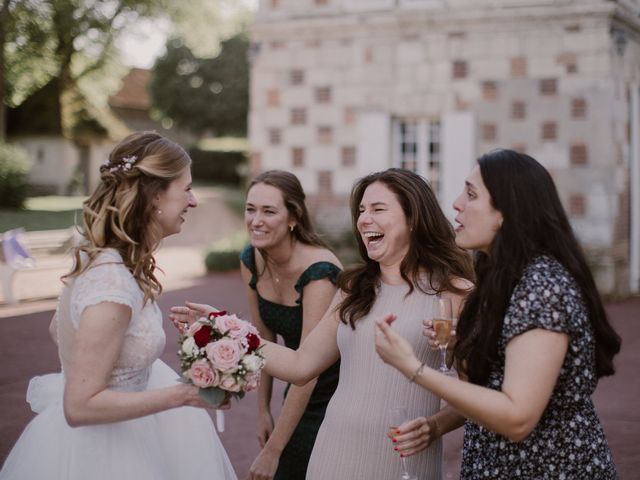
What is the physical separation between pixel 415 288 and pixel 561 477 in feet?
3.13

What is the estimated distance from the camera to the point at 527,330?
240 cm

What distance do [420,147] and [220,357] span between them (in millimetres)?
13385

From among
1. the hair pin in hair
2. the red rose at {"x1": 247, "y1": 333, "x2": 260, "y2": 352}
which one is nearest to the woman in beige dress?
the red rose at {"x1": 247, "y1": 333, "x2": 260, "y2": 352}

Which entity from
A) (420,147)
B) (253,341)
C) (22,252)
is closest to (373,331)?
(253,341)

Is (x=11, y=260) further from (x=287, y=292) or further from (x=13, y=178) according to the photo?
(x=13, y=178)

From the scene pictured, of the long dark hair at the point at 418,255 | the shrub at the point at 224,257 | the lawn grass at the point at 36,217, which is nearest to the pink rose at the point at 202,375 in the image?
the long dark hair at the point at 418,255

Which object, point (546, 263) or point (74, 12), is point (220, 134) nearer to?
point (74, 12)

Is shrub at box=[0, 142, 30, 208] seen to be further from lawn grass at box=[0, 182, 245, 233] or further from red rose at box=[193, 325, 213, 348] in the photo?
red rose at box=[193, 325, 213, 348]

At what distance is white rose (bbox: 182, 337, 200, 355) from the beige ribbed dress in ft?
2.29

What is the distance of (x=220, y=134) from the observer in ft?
172

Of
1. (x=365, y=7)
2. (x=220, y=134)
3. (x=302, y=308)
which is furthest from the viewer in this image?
(x=220, y=134)

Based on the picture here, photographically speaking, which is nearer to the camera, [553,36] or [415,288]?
[415,288]

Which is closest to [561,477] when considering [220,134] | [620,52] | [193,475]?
[193,475]

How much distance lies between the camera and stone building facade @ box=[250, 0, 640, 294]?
14.4 metres
